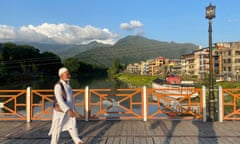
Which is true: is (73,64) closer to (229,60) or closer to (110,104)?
(229,60)

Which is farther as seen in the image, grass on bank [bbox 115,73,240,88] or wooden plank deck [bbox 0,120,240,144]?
grass on bank [bbox 115,73,240,88]

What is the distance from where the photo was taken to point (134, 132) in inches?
315

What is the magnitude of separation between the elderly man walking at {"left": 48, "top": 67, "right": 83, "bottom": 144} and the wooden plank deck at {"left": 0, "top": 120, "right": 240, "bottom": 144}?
1.11 metres

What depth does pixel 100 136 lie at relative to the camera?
753 centimetres

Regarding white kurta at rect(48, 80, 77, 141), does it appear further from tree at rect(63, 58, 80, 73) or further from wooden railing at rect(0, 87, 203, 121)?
tree at rect(63, 58, 80, 73)

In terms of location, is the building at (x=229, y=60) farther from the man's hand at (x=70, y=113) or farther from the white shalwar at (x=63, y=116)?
the man's hand at (x=70, y=113)

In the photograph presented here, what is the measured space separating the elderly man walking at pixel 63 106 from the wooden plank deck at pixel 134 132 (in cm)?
111

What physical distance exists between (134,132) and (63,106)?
310 centimetres

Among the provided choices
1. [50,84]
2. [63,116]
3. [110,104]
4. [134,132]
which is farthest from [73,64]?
[63,116]

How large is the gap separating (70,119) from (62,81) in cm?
92

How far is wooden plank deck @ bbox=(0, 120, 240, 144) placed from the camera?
704 cm

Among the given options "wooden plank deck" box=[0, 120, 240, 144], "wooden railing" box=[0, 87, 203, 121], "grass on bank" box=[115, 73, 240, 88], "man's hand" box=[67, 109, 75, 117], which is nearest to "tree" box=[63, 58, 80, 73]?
"grass on bank" box=[115, 73, 240, 88]

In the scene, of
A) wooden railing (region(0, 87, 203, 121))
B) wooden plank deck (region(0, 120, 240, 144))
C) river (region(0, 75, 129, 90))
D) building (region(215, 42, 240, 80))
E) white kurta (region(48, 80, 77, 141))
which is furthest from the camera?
building (region(215, 42, 240, 80))

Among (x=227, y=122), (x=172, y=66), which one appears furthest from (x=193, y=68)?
(x=227, y=122)
